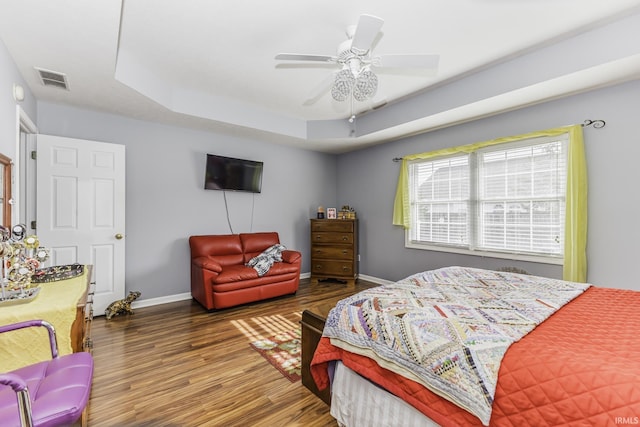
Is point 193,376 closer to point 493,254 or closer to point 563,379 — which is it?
point 563,379

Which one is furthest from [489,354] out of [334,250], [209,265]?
[334,250]

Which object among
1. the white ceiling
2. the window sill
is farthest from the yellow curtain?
the white ceiling

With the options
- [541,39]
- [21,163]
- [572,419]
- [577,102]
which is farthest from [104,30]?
[577,102]

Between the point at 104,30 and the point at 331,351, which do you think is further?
the point at 104,30

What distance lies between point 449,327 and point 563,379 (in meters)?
0.41

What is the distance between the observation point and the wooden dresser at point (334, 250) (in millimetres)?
4816

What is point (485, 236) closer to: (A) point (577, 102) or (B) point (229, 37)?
(A) point (577, 102)

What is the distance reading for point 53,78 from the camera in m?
2.62

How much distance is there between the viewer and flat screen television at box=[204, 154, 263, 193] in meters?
4.21

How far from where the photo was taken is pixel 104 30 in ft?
6.47

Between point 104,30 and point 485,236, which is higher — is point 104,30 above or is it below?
above

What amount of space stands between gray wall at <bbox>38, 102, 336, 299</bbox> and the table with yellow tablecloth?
7.63 ft

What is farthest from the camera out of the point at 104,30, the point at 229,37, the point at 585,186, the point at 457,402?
the point at 585,186

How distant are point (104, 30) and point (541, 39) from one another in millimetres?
3470
